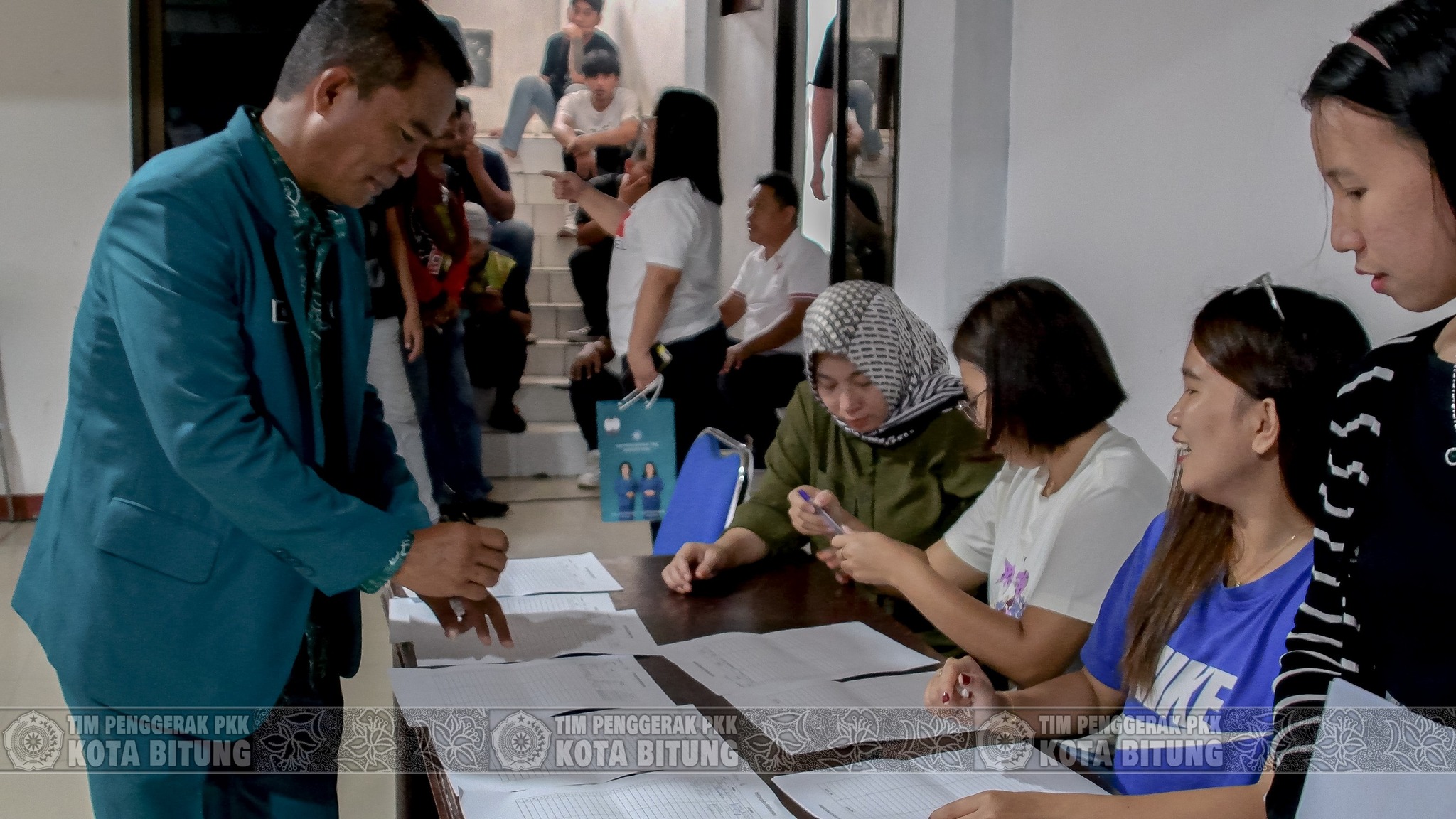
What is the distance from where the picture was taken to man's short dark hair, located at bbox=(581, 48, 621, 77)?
4.42 m

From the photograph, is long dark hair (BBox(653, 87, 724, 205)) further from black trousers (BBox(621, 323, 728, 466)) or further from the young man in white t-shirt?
the young man in white t-shirt

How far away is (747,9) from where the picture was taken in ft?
14.3

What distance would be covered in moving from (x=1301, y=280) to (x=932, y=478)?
737 mm

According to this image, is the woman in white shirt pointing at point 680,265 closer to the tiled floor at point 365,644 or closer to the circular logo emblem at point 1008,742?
the tiled floor at point 365,644

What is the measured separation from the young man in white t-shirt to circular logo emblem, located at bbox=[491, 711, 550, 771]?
331 cm

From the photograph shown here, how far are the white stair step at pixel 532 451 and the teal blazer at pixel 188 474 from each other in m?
3.44

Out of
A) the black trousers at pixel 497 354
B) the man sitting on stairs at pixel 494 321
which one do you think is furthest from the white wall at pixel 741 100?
the black trousers at pixel 497 354

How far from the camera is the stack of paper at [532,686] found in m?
1.29

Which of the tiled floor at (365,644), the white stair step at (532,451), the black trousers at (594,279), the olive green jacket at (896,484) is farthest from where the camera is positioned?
the white stair step at (532,451)

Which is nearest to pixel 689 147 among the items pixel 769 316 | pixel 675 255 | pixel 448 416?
pixel 675 255

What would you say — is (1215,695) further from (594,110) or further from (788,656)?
(594,110)

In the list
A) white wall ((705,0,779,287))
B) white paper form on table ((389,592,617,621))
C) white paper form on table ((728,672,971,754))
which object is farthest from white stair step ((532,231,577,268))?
white paper form on table ((728,672,971,754))

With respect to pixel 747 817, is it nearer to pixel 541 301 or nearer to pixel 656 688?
pixel 656 688

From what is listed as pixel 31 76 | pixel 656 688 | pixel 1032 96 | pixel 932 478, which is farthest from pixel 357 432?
pixel 31 76
